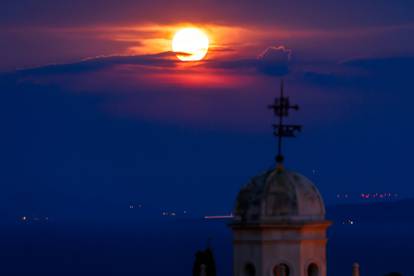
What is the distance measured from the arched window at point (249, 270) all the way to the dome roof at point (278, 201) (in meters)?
0.69

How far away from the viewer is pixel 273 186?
2866 cm

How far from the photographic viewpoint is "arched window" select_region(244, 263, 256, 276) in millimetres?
28681

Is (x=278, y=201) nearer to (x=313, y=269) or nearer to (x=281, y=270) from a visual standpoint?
(x=281, y=270)

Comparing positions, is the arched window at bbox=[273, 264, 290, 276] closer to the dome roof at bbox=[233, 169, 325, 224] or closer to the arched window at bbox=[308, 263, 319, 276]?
the arched window at bbox=[308, 263, 319, 276]

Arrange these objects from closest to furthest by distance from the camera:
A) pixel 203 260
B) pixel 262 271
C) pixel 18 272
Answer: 1. pixel 262 271
2. pixel 203 260
3. pixel 18 272

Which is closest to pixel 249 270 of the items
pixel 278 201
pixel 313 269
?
pixel 313 269

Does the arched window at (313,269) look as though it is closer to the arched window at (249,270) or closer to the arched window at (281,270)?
the arched window at (281,270)

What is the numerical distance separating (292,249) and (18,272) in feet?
554

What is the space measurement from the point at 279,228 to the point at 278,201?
40 centimetres

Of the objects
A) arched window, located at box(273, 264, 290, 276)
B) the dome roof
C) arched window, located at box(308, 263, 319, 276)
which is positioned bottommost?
arched window, located at box(273, 264, 290, 276)

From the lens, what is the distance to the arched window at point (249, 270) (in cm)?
2868

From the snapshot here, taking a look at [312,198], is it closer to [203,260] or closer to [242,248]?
[242,248]

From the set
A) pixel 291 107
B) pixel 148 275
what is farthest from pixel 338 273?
pixel 291 107

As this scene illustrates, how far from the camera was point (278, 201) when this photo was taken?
28438 mm
